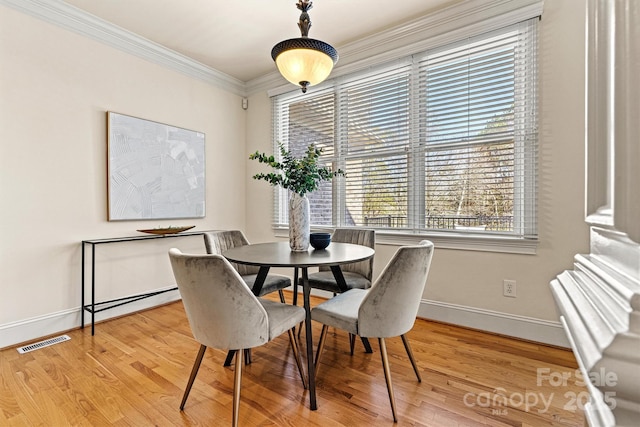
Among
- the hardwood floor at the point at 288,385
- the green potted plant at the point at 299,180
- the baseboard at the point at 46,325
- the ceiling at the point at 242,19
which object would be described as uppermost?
the ceiling at the point at 242,19

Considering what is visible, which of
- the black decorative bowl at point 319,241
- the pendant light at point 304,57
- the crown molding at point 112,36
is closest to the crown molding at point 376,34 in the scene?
the crown molding at point 112,36

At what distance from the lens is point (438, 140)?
2.80 m

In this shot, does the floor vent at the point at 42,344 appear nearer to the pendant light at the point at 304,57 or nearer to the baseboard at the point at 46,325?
the baseboard at the point at 46,325

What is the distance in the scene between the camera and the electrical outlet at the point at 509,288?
247cm

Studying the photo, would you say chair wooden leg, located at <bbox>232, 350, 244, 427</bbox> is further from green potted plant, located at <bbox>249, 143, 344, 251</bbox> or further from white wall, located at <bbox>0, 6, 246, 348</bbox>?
white wall, located at <bbox>0, 6, 246, 348</bbox>

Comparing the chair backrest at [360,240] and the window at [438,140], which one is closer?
the window at [438,140]

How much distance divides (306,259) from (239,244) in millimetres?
1087

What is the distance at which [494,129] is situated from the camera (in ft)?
8.32

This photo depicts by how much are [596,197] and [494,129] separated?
2405 millimetres

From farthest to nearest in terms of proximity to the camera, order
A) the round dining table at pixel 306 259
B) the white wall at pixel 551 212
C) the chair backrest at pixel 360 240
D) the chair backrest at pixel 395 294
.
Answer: the chair backrest at pixel 360 240 < the white wall at pixel 551 212 < the round dining table at pixel 306 259 < the chair backrest at pixel 395 294

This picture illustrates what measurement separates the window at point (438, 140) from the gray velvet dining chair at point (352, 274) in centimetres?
52

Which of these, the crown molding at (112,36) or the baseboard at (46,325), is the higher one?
the crown molding at (112,36)

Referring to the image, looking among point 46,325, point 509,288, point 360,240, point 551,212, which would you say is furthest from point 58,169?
point 551,212

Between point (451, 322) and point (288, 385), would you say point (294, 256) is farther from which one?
point (451, 322)
